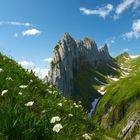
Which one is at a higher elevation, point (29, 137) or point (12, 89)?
point (12, 89)

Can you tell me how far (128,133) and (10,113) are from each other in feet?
464

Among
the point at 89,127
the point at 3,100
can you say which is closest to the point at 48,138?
the point at 3,100

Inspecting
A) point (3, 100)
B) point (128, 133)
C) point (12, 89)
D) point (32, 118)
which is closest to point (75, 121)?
point (12, 89)

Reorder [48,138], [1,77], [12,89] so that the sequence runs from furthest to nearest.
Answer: [1,77] < [12,89] < [48,138]

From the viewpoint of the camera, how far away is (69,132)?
8148 millimetres

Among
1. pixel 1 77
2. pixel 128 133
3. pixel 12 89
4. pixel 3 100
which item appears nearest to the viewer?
pixel 3 100

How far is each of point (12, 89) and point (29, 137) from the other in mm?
4677

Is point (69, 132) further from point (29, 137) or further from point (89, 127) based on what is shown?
point (89, 127)

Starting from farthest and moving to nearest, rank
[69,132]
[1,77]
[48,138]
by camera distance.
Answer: [1,77] → [69,132] → [48,138]

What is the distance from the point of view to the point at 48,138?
676 centimetres

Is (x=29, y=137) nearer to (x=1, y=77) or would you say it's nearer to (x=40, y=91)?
(x=1, y=77)

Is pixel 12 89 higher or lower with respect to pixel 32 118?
higher

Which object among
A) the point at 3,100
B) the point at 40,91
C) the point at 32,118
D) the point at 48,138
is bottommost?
the point at 48,138

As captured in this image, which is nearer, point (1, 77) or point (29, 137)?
point (29, 137)
